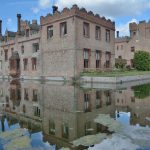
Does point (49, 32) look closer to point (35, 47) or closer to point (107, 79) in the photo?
point (35, 47)

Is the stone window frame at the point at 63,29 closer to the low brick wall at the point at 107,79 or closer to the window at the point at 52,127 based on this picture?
the low brick wall at the point at 107,79

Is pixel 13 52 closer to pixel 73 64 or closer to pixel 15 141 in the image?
pixel 73 64

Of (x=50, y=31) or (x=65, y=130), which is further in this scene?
(x=50, y=31)

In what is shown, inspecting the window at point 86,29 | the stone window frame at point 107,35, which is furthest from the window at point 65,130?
the stone window frame at point 107,35

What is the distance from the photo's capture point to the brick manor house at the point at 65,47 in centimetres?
3294

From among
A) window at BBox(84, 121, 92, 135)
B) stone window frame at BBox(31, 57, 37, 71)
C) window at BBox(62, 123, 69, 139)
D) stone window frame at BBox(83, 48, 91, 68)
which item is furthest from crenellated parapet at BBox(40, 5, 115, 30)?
window at BBox(62, 123, 69, 139)

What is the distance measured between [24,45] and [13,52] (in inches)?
156

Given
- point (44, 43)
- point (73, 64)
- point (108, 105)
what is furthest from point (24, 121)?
point (44, 43)

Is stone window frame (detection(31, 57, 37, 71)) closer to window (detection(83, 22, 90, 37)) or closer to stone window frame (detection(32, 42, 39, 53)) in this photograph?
stone window frame (detection(32, 42, 39, 53))

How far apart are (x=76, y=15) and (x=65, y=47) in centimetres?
471

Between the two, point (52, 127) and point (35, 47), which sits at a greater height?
point (35, 47)

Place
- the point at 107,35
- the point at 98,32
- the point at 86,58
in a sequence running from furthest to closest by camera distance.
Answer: the point at 107,35
the point at 98,32
the point at 86,58

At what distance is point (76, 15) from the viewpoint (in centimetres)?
3253

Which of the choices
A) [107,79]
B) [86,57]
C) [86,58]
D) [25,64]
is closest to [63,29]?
[86,57]
